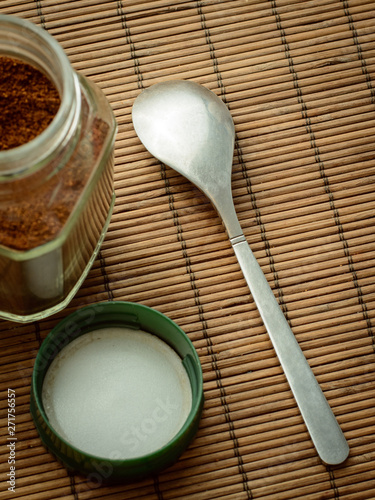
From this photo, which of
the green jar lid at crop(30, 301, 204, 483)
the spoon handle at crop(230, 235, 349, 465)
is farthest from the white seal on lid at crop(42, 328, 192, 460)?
the spoon handle at crop(230, 235, 349, 465)

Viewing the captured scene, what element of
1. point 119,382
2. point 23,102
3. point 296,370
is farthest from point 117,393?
point 23,102

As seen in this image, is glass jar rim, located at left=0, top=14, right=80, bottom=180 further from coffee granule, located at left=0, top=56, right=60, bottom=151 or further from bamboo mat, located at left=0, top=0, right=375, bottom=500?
bamboo mat, located at left=0, top=0, right=375, bottom=500

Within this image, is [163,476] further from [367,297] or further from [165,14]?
[165,14]

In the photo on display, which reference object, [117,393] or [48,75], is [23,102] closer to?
[48,75]

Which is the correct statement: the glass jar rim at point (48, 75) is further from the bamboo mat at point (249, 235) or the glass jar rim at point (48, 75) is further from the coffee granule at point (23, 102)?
the bamboo mat at point (249, 235)

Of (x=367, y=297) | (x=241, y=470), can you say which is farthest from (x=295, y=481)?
(x=367, y=297)

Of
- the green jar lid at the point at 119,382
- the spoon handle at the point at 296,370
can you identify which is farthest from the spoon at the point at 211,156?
the green jar lid at the point at 119,382
